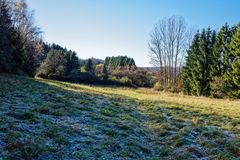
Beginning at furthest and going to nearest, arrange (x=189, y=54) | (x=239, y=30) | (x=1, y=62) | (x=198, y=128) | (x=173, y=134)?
1. (x=189, y=54)
2. (x=239, y=30)
3. (x=1, y=62)
4. (x=198, y=128)
5. (x=173, y=134)

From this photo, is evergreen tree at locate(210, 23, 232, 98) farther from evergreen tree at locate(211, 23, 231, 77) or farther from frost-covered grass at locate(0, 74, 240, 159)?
frost-covered grass at locate(0, 74, 240, 159)

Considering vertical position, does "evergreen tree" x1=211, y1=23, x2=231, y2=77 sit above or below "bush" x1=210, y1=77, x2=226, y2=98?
above

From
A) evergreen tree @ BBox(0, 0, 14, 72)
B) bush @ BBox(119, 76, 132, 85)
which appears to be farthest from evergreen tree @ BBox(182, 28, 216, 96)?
evergreen tree @ BBox(0, 0, 14, 72)

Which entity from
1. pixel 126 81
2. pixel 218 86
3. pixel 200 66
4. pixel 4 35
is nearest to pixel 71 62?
pixel 126 81

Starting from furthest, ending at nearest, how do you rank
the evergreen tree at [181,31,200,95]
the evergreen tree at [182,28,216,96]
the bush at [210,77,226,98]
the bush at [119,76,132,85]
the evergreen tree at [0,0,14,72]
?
the bush at [119,76,132,85]
the evergreen tree at [181,31,200,95]
the evergreen tree at [182,28,216,96]
the bush at [210,77,226,98]
the evergreen tree at [0,0,14,72]

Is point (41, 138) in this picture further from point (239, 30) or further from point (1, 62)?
point (239, 30)

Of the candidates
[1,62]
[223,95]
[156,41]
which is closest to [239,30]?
[223,95]

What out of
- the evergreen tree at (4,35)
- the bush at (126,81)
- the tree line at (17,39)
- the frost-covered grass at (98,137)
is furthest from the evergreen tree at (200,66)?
the frost-covered grass at (98,137)

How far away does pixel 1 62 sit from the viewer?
71.2 ft

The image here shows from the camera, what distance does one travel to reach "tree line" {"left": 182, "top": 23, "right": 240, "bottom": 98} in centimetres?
2934

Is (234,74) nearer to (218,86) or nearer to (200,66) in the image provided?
(218,86)

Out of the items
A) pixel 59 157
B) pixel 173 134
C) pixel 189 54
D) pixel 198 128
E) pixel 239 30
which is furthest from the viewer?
pixel 189 54

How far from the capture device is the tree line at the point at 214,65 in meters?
29.3

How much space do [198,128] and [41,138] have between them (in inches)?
198
